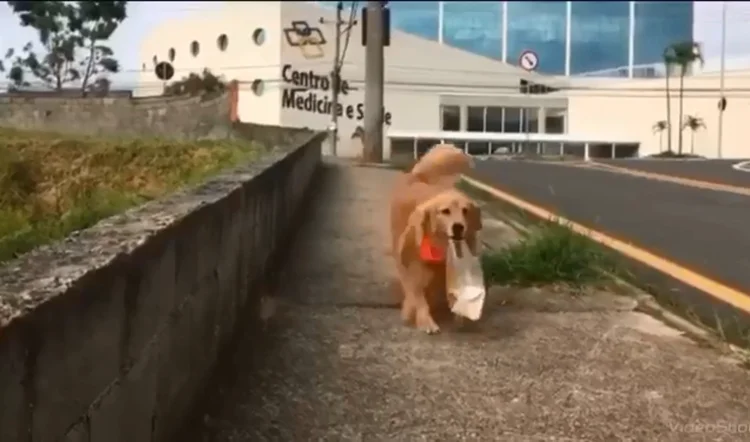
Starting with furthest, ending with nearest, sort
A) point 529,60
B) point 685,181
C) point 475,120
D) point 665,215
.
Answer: point 475,120, point 529,60, point 685,181, point 665,215

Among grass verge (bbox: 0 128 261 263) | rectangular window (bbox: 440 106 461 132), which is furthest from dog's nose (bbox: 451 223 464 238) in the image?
rectangular window (bbox: 440 106 461 132)

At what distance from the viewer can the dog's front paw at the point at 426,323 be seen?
6057 mm

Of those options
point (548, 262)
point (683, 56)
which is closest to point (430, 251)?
→ point (548, 262)

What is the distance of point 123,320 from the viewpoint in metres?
3.18

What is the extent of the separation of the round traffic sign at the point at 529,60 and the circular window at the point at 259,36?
38641 millimetres

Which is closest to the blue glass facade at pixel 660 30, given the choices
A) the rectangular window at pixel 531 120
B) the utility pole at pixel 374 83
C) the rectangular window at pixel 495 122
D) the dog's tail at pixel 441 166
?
the dog's tail at pixel 441 166

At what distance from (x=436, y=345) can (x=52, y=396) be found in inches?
135

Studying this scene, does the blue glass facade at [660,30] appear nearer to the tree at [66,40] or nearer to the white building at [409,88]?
the white building at [409,88]

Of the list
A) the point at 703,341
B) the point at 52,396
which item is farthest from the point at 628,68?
the point at 52,396

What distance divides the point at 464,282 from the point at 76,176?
2.68m

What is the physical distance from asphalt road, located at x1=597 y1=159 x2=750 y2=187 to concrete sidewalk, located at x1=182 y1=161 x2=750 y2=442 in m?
1.42

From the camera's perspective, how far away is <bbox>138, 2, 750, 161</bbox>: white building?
39.3 ft

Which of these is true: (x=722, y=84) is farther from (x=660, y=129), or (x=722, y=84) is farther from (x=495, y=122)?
(x=495, y=122)

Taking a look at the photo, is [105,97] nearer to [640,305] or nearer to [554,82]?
[640,305]
